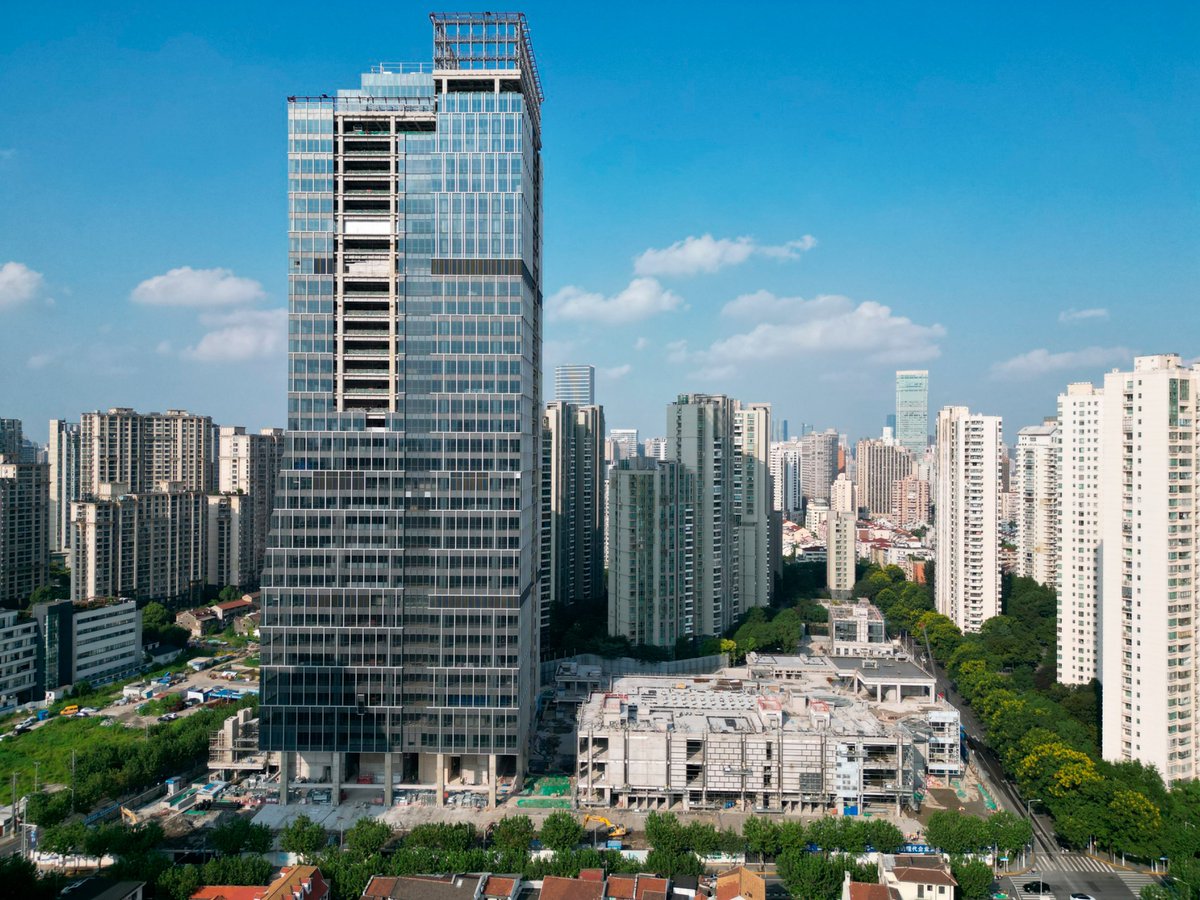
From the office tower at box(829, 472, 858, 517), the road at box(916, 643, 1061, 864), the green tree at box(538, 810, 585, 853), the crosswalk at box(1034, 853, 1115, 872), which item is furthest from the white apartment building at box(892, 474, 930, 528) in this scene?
the green tree at box(538, 810, 585, 853)

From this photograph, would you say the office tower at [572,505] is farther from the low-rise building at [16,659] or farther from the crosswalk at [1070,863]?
the crosswalk at [1070,863]

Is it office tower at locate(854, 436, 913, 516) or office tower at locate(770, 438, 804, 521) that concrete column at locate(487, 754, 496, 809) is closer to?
office tower at locate(770, 438, 804, 521)

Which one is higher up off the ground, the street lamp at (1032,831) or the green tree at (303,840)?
the green tree at (303,840)

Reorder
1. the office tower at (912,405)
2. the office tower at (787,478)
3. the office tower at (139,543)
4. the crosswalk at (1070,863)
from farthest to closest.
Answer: the office tower at (912,405) → the office tower at (787,478) → the office tower at (139,543) → the crosswalk at (1070,863)

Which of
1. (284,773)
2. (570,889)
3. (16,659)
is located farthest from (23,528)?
(570,889)

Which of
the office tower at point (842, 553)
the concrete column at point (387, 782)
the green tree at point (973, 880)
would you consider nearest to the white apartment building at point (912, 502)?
the office tower at point (842, 553)

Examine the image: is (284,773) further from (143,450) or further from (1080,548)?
(143,450)

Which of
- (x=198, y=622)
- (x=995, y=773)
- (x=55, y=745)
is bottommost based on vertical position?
(x=995, y=773)
